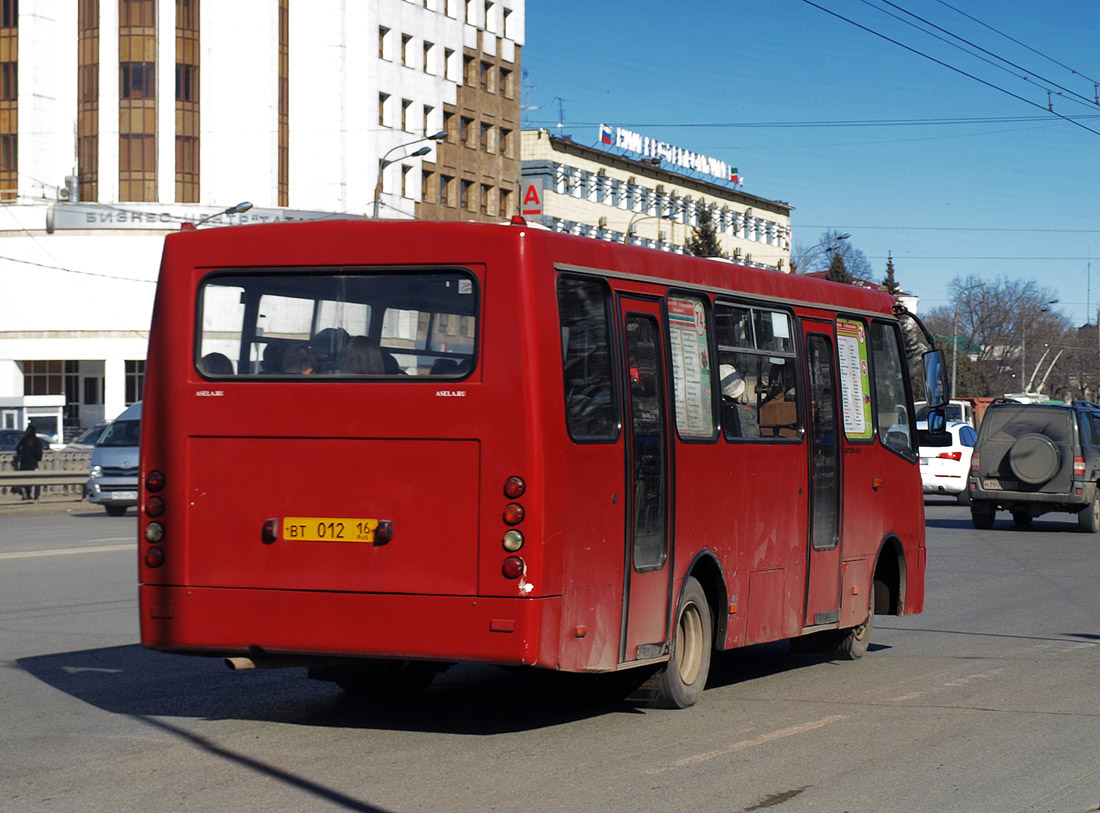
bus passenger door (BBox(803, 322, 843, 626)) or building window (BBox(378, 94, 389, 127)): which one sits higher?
building window (BBox(378, 94, 389, 127))

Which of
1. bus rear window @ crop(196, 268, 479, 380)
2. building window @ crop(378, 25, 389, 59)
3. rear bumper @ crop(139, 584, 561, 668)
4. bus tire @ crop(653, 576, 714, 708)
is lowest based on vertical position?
bus tire @ crop(653, 576, 714, 708)

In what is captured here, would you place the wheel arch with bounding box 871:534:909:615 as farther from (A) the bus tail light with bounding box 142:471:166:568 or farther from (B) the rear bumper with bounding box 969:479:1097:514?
(B) the rear bumper with bounding box 969:479:1097:514

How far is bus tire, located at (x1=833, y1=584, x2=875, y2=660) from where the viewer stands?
36.4ft

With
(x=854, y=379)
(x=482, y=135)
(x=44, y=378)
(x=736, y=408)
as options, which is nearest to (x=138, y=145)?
(x=44, y=378)

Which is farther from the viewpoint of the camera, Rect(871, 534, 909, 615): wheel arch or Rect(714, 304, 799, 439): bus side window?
Rect(871, 534, 909, 615): wheel arch

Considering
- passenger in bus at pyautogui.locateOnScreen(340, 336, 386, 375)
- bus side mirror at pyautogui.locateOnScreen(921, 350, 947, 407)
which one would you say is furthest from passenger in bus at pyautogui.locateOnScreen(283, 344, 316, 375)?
bus side mirror at pyautogui.locateOnScreen(921, 350, 947, 407)

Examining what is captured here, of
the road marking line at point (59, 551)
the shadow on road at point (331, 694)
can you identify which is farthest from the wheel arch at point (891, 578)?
the road marking line at point (59, 551)

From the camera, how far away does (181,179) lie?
6562cm

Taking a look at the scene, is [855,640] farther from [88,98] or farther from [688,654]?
[88,98]

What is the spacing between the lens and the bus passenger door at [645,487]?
26.4ft

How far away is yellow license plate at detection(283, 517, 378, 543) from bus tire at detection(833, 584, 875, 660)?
4.69 m

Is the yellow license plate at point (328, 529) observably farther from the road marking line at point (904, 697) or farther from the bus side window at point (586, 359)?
the road marking line at point (904, 697)

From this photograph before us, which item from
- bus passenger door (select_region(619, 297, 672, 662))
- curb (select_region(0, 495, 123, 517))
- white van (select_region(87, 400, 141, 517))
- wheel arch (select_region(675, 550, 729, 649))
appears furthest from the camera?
curb (select_region(0, 495, 123, 517))

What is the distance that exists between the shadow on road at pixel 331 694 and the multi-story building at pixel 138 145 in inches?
2128
